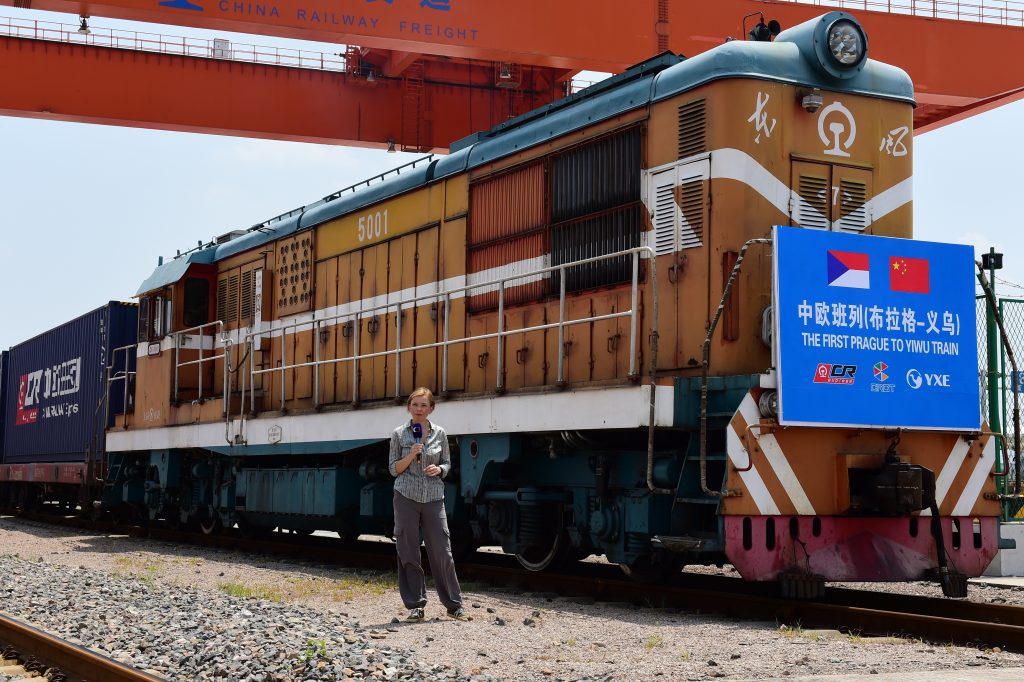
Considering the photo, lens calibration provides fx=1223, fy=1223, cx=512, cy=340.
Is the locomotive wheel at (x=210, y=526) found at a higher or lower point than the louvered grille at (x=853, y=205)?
lower

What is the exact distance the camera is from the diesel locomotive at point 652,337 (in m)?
7.65

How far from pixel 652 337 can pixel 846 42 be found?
8.31 ft

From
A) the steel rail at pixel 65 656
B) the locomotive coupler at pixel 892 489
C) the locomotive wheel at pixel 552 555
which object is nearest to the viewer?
the steel rail at pixel 65 656

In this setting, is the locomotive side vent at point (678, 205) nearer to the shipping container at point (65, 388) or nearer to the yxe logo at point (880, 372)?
the yxe logo at point (880, 372)

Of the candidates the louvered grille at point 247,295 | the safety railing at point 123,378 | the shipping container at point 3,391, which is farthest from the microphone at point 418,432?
the shipping container at point 3,391

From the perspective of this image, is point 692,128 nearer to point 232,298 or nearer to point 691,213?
point 691,213

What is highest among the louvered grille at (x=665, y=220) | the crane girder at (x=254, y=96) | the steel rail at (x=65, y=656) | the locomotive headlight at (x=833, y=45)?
the crane girder at (x=254, y=96)

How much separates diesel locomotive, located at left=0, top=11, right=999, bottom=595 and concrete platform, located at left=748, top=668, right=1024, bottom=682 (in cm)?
200

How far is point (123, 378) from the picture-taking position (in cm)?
1691

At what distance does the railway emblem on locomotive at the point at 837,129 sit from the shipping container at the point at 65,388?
11479 millimetres

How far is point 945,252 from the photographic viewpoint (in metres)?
8.21

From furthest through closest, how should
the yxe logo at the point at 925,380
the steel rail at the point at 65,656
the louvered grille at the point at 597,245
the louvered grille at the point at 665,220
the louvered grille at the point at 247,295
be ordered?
the louvered grille at the point at 247,295
the louvered grille at the point at 597,245
the louvered grille at the point at 665,220
the yxe logo at the point at 925,380
the steel rail at the point at 65,656

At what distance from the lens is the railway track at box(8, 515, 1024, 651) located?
6.66 metres

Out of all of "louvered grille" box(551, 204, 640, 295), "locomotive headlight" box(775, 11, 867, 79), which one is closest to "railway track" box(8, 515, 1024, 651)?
"louvered grille" box(551, 204, 640, 295)
